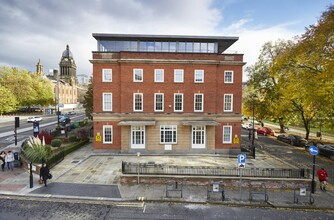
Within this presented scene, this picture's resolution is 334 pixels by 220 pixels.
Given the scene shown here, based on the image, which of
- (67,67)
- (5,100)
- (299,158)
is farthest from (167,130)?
(67,67)

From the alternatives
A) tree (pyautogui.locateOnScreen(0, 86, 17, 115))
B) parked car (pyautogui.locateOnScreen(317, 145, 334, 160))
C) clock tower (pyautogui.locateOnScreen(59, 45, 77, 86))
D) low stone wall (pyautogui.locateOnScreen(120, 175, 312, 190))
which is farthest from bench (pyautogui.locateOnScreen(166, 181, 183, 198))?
clock tower (pyautogui.locateOnScreen(59, 45, 77, 86))

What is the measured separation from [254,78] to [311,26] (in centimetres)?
1826

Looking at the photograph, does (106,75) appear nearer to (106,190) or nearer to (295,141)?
(106,190)

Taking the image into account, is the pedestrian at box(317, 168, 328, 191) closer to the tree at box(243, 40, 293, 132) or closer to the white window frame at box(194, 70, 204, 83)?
the white window frame at box(194, 70, 204, 83)

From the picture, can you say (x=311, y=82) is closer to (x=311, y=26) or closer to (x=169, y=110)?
(x=311, y=26)

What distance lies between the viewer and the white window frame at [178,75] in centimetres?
2341

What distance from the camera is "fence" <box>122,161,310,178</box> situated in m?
14.8

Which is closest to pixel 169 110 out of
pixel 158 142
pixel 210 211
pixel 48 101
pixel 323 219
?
pixel 158 142

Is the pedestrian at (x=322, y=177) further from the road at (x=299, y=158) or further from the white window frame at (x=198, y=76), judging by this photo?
the white window frame at (x=198, y=76)

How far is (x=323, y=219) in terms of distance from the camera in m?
10.8

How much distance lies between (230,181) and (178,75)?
1334 centimetres

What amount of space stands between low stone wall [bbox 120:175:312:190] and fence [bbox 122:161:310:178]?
1.44ft

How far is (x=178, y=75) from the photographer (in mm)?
23469

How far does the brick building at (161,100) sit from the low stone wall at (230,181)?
8813mm
